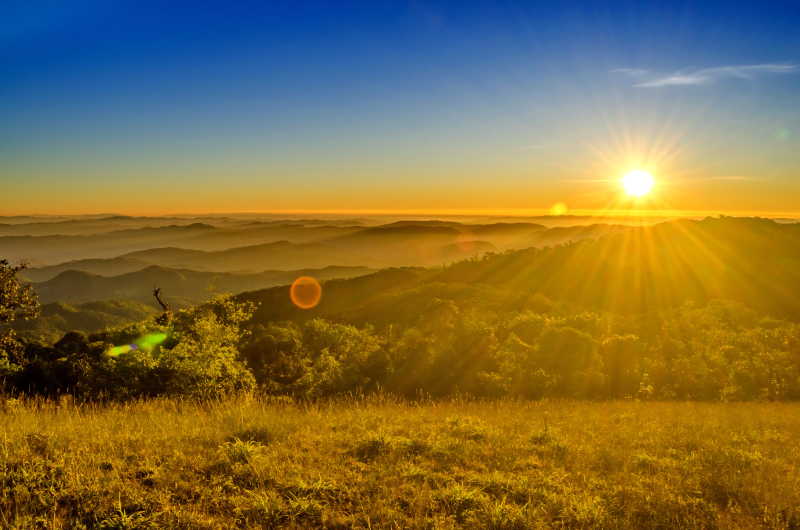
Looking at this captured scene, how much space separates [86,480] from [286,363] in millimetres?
15519

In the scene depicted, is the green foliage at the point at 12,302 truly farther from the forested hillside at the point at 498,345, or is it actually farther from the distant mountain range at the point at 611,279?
the distant mountain range at the point at 611,279

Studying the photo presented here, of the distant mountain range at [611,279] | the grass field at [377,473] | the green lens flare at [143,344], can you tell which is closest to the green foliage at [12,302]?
the green lens flare at [143,344]

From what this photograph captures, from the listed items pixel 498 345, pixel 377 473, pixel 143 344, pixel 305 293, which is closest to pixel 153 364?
pixel 143 344

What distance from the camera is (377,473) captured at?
7.97 m

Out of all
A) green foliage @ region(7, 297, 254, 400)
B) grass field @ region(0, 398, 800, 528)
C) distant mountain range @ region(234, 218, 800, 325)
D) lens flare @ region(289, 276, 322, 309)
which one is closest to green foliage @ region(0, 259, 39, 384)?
green foliage @ region(7, 297, 254, 400)

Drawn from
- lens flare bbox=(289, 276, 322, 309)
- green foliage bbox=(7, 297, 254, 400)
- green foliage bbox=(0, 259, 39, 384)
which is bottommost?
lens flare bbox=(289, 276, 322, 309)

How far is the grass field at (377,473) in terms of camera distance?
6719 millimetres

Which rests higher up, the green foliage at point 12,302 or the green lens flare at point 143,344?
the green foliage at point 12,302

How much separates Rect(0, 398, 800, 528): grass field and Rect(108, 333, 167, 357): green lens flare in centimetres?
542

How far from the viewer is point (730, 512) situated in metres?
7.13

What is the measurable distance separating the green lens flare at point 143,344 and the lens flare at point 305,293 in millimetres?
23803

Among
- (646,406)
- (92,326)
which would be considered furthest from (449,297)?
(92,326)

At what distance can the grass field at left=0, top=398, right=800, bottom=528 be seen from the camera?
6.72 m

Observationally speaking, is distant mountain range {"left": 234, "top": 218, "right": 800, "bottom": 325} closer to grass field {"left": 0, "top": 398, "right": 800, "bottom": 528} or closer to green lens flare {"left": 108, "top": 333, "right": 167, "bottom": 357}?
green lens flare {"left": 108, "top": 333, "right": 167, "bottom": 357}
